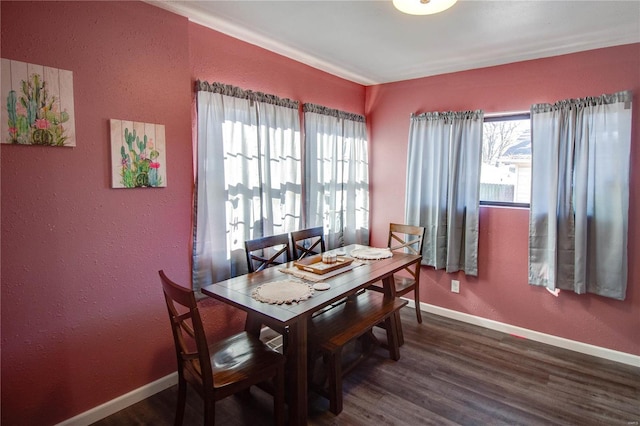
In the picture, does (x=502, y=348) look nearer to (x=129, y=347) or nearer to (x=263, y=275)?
(x=263, y=275)

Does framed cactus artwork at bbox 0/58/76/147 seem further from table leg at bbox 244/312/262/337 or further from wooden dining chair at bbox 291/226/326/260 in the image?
wooden dining chair at bbox 291/226/326/260

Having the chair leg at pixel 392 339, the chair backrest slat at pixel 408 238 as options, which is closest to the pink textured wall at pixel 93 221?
the chair leg at pixel 392 339

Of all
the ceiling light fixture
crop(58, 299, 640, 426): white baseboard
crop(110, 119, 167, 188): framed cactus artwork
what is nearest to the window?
crop(58, 299, 640, 426): white baseboard

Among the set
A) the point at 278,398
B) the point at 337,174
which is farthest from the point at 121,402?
the point at 337,174

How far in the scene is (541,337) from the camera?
3.09m

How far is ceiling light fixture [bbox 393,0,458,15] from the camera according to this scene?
1.78m

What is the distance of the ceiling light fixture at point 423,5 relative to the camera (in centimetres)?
178

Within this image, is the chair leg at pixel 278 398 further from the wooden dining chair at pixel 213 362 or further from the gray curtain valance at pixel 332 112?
the gray curtain valance at pixel 332 112

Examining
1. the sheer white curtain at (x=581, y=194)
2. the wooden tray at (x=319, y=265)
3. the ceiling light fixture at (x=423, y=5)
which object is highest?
the ceiling light fixture at (x=423, y=5)

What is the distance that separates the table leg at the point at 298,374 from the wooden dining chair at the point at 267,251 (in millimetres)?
791

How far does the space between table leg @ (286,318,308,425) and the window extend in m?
2.37

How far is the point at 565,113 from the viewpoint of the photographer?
2844 millimetres

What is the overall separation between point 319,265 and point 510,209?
1.93 m

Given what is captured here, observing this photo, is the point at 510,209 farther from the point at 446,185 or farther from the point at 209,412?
the point at 209,412
